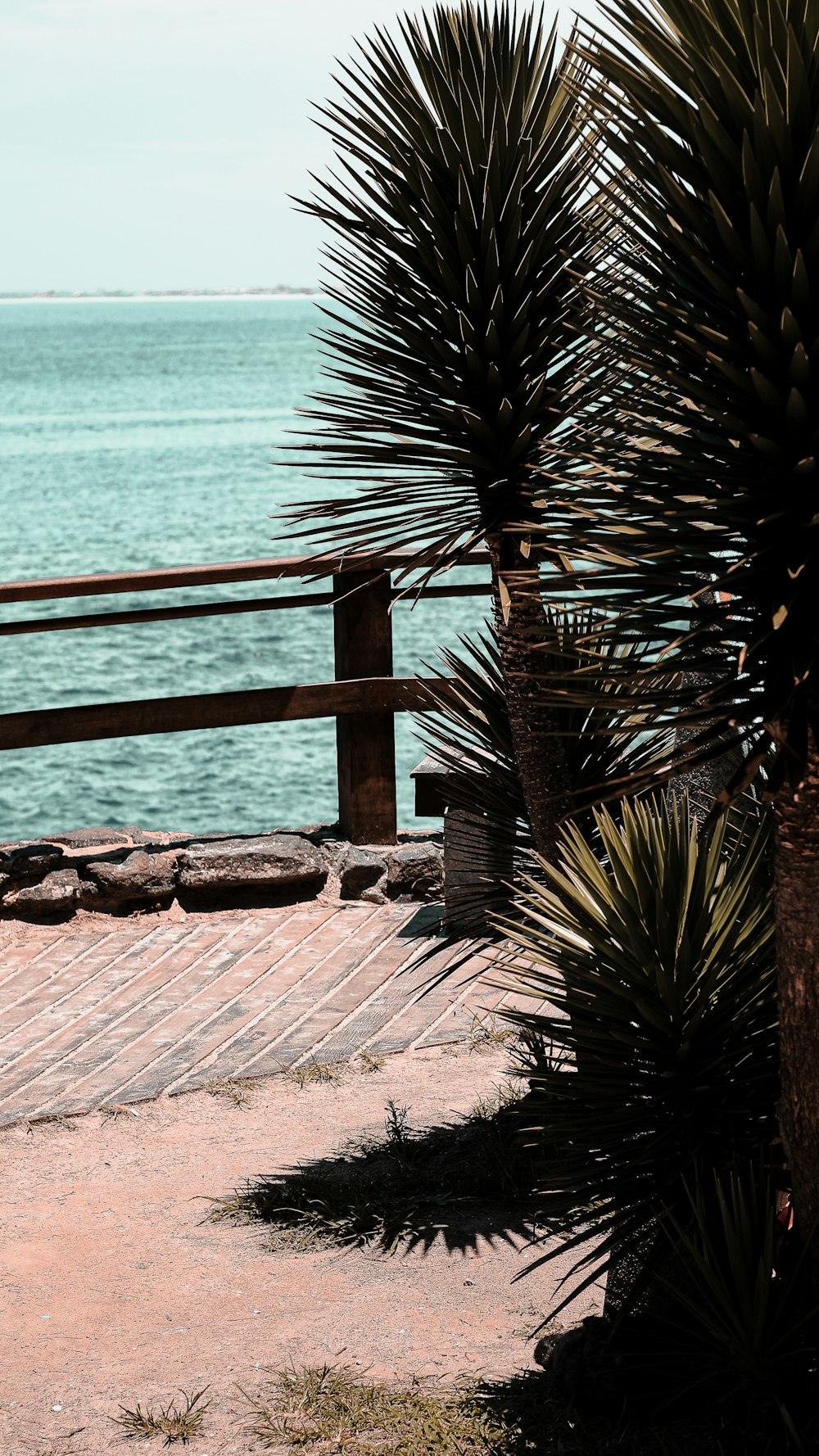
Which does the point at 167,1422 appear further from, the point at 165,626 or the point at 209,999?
the point at 165,626

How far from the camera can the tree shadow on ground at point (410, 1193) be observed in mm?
3795

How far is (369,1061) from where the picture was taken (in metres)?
4.80

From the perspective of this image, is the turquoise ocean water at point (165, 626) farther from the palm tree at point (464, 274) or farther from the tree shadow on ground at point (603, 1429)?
the tree shadow on ground at point (603, 1429)

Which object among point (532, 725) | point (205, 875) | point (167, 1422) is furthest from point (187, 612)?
point (167, 1422)

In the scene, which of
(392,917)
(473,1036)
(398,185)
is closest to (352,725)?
(392,917)

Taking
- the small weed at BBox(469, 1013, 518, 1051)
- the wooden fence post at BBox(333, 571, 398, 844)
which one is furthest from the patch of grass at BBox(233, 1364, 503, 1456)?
the wooden fence post at BBox(333, 571, 398, 844)

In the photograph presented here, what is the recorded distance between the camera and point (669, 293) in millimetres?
2398

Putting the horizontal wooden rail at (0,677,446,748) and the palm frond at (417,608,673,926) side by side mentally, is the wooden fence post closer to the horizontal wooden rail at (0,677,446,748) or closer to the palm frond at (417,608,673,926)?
the horizontal wooden rail at (0,677,446,748)

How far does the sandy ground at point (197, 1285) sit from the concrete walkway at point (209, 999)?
25cm

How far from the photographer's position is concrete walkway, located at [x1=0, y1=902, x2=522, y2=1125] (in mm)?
4770

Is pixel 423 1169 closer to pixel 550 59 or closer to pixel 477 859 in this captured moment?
pixel 477 859

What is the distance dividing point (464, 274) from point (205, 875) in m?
3.62

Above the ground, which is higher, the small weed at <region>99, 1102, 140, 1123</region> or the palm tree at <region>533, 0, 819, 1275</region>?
the palm tree at <region>533, 0, 819, 1275</region>

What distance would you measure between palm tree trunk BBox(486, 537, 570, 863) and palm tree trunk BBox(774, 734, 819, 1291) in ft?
3.31
